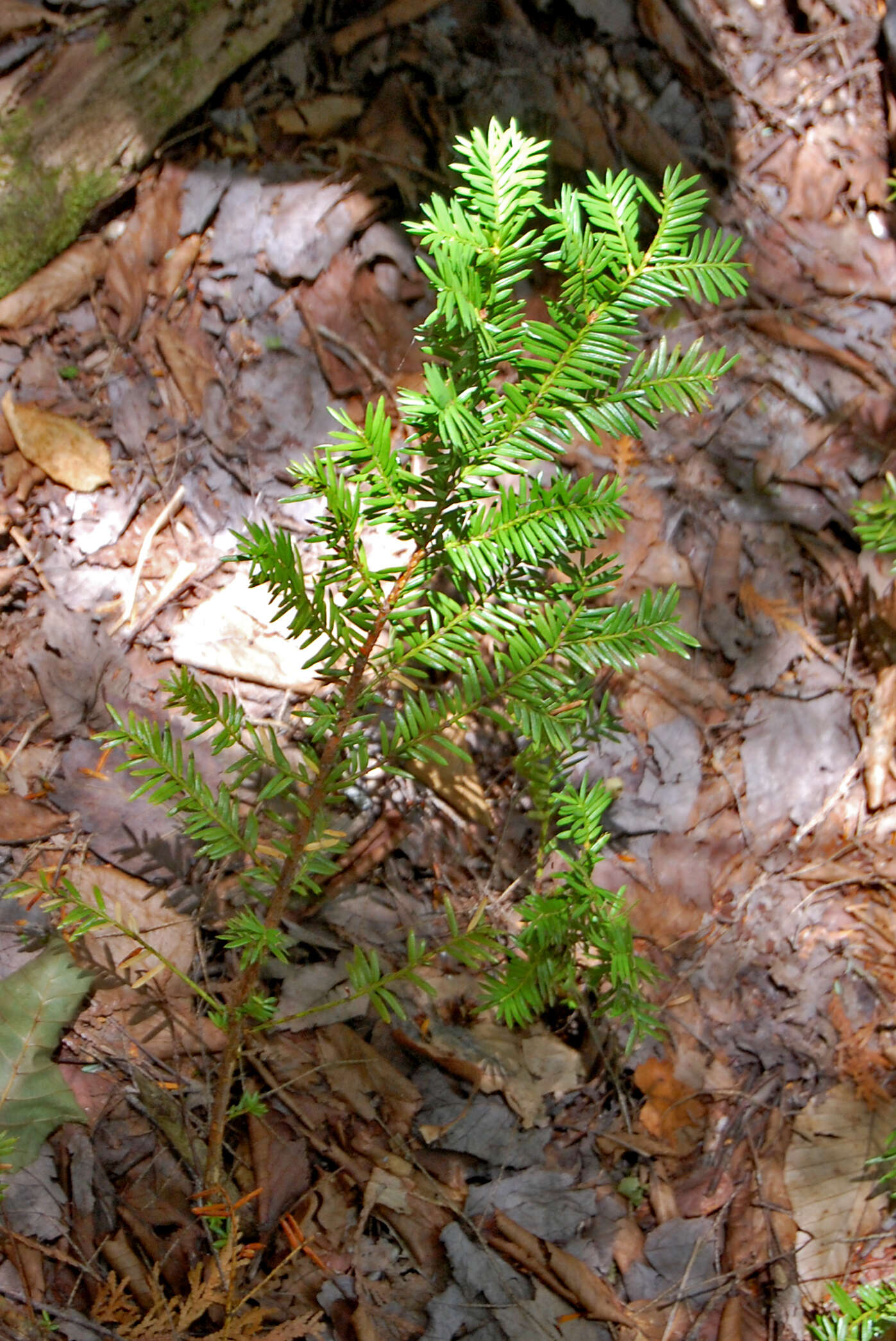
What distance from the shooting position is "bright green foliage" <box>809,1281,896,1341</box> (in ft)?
6.32

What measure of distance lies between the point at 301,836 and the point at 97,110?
7.30 feet

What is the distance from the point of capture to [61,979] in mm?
1731

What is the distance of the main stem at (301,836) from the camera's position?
1.35m

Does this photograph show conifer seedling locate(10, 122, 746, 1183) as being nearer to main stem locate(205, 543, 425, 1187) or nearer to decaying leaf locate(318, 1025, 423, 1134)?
main stem locate(205, 543, 425, 1187)

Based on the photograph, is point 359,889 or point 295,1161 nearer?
point 295,1161

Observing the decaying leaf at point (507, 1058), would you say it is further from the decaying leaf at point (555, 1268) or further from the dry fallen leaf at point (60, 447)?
the dry fallen leaf at point (60, 447)

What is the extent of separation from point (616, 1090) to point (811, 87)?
3651 millimetres

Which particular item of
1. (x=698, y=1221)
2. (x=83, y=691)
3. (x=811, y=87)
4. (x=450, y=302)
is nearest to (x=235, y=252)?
(x=83, y=691)

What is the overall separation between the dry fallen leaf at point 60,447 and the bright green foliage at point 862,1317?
253 cm

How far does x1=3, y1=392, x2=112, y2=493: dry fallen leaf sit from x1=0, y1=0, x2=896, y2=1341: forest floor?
11mm

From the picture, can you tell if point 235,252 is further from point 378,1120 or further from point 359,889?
point 378,1120

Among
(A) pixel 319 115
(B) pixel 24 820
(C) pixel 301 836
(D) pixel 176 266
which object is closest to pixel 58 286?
(D) pixel 176 266

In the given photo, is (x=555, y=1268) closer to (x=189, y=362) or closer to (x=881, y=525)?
(x=881, y=525)

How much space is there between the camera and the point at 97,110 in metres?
2.56
